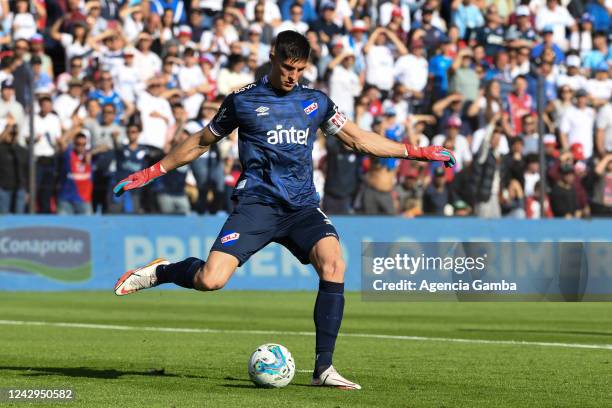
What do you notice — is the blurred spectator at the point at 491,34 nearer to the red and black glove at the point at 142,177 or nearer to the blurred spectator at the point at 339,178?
the blurred spectator at the point at 339,178

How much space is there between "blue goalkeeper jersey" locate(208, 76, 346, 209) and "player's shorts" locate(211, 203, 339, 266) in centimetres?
8

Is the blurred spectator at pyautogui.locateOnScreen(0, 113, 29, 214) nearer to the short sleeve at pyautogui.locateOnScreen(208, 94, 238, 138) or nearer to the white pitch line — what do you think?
the white pitch line

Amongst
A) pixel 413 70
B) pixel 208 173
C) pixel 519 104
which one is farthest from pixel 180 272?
pixel 413 70

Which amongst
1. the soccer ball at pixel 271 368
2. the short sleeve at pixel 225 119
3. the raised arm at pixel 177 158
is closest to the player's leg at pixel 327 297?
the soccer ball at pixel 271 368

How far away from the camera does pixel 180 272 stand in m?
9.28

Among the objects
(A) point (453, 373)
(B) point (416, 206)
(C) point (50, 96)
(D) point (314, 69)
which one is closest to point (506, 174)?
(B) point (416, 206)

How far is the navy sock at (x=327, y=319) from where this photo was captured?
8.84 metres

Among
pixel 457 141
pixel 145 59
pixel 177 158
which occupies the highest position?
pixel 145 59

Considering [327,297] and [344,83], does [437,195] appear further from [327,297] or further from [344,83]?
[327,297]

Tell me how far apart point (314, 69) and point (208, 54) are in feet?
6.45

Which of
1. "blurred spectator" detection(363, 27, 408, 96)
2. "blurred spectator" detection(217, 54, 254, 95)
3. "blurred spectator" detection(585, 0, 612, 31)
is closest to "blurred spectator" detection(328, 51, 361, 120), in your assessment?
"blurred spectator" detection(363, 27, 408, 96)

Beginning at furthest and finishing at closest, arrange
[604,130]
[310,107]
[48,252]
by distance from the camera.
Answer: [604,130] → [48,252] → [310,107]

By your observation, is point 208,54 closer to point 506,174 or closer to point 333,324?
point 506,174

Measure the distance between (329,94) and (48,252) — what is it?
18.2 feet
